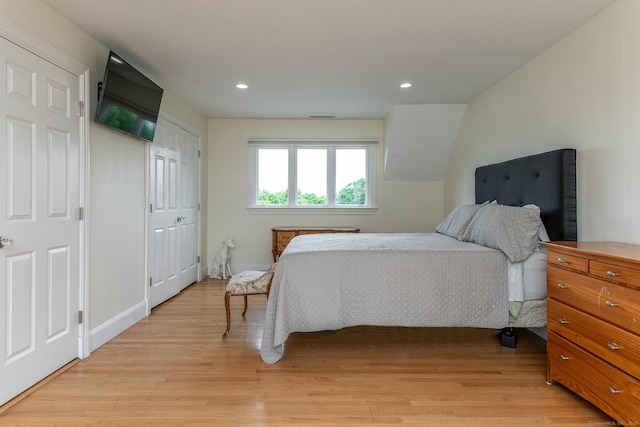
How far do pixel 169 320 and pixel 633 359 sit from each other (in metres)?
3.21

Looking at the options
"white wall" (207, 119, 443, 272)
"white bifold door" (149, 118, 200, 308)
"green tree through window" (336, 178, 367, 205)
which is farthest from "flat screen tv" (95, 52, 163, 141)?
"green tree through window" (336, 178, 367, 205)

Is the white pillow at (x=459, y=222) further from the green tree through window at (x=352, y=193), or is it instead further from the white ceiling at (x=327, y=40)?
the green tree through window at (x=352, y=193)

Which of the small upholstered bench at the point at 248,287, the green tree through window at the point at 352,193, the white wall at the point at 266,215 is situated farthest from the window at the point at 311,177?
the small upholstered bench at the point at 248,287

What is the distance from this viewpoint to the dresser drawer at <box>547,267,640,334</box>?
1.49 m

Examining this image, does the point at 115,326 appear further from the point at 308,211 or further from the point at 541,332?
the point at 541,332

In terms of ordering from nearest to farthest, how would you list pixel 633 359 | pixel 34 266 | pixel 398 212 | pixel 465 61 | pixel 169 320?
pixel 633 359
pixel 34 266
pixel 465 61
pixel 169 320
pixel 398 212

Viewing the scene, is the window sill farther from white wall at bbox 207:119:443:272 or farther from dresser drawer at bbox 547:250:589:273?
dresser drawer at bbox 547:250:589:273

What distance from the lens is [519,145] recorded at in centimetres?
311

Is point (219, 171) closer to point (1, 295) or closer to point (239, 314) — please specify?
point (239, 314)

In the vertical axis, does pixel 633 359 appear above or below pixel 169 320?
above

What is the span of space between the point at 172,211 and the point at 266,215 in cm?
144

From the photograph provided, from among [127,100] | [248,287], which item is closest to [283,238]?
[248,287]

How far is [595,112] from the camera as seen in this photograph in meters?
2.27

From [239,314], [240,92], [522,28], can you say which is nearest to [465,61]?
[522,28]
